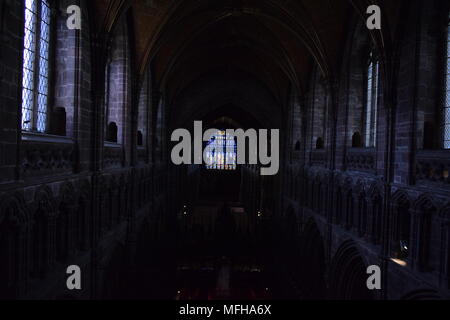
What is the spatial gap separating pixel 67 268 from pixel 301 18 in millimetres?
13878

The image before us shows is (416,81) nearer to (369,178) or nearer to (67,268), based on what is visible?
(369,178)

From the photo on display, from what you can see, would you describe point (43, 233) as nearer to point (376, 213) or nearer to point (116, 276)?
point (116, 276)

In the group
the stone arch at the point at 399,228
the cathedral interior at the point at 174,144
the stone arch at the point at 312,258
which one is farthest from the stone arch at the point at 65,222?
the stone arch at the point at 312,258

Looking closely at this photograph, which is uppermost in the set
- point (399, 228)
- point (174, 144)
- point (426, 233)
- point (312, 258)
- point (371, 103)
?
point (371, 103)

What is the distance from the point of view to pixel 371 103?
14.7 meters

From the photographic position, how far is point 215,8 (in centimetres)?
1830

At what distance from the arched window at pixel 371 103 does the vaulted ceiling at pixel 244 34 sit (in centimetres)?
181

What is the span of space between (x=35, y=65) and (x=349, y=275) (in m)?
14.0

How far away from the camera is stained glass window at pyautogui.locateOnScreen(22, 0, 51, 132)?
881 centimetres

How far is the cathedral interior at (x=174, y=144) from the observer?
8977 millimetres

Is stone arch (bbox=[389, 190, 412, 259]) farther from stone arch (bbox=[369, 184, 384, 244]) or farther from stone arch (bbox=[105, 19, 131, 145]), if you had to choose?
stone arch (bbox=[105, 19, 131, 145])

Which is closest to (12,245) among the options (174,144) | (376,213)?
(376,213)

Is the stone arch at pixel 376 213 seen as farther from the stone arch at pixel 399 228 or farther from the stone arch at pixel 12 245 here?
the stone arch at pixel 12 245

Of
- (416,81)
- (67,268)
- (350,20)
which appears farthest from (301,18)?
(67,268)
